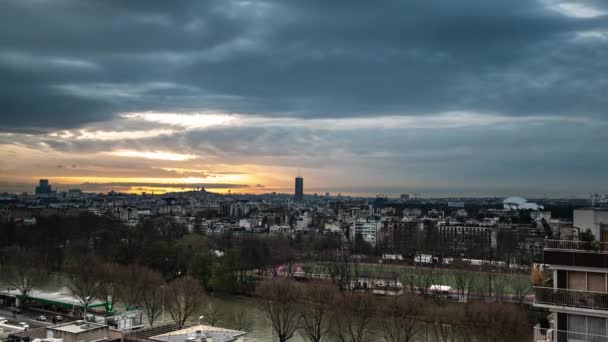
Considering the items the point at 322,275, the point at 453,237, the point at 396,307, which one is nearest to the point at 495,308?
the point at 396,307

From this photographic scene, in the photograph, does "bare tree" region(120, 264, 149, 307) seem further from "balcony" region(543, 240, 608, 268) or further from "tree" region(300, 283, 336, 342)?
"balcony" region(543, 240, 608, 268)

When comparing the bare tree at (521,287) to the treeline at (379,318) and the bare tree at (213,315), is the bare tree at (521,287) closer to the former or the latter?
the treeline at (379,318)

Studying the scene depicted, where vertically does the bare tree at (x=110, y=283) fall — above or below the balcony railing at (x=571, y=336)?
below

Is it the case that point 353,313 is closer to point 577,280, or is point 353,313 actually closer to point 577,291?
point 577,280

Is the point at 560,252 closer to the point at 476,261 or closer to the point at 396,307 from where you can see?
the point at 396,307

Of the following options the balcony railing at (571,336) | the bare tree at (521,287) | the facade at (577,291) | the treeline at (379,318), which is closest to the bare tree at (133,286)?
the treeline at (379,318)

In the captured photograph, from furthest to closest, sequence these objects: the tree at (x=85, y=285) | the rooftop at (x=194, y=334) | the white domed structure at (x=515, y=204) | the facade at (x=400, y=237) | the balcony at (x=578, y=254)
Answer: the white domed structure at (x=515, y=204), the facade at (x=400, y=237), the tree at (x=85, y=285), the rooftop at (x=194, y=334), the balcony at (x=578, y=254)
